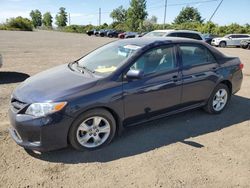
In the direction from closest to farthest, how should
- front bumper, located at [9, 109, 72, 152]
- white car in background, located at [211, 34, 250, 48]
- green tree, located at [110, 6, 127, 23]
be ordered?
front bumper, located at [9, 109, 72, 152] → white car in background, located at [211, 34, 250, 48] → green tree, located at [110, 6, 127, 23]

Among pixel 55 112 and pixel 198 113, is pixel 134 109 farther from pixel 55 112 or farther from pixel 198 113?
pixel 198 113

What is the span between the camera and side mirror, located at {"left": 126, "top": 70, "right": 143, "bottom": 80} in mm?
4109

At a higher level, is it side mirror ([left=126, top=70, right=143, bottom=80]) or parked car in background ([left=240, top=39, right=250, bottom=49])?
side mirror ([left=126, top=70, right=143, bottom=80])

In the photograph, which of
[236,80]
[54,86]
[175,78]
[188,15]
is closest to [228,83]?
[236,80]

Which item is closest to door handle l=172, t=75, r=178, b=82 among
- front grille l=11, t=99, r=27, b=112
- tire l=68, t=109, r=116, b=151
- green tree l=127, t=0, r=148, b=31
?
tire l=68, t=109, r=116, b=151

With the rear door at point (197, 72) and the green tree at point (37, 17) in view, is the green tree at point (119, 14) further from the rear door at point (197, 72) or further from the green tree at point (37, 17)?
the rear door at point (197, 72)

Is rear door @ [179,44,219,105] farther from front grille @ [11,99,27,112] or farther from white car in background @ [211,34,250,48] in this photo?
white car in background @ [211,34,250,48]

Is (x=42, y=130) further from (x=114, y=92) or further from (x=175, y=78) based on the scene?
(x=175, y=78)

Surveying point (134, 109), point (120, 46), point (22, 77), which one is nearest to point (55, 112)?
point (134, 109)

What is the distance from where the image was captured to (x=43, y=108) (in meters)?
3.63

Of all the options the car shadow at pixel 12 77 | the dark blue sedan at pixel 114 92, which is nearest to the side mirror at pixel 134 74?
the dark blue sedan at pixel 114 92

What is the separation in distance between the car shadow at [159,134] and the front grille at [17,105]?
2.29 ft

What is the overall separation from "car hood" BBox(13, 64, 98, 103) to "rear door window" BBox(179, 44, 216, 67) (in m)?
1.76

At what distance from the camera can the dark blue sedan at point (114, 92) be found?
3688 millimetres
